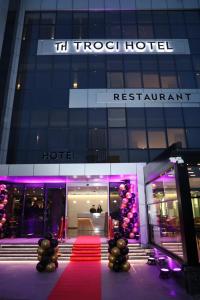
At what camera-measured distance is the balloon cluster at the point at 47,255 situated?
31.2 ft

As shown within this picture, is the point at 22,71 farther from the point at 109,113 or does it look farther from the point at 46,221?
the point at 46,221

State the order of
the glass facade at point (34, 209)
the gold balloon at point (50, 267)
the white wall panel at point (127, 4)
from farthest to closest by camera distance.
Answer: the white wall panel at point (127, 4), the glass facade at point (34, 209), the gold balloon at point (50, 267)

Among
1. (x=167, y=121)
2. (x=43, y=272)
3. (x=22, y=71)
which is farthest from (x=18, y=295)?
(x=22, y=71)

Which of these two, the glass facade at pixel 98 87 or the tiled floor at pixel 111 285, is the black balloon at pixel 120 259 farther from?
the glass facade at pixel 98 87

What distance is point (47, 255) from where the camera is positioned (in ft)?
31.8

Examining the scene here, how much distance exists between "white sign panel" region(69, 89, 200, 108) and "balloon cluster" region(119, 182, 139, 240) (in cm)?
557

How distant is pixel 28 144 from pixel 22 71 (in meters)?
5.71

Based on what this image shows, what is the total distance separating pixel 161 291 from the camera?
23.7 ft

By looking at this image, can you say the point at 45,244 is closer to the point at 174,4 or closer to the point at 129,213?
the point at 129,213

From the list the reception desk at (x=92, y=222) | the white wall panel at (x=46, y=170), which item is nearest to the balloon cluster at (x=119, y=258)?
the white wall panel at (x=46, y=170)

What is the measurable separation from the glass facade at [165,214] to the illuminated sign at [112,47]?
1051cm

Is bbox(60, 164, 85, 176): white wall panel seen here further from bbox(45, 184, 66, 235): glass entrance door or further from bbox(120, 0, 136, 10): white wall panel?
bbox(120, 0, 136, 10): white wall panel

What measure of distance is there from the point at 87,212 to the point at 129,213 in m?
4.15

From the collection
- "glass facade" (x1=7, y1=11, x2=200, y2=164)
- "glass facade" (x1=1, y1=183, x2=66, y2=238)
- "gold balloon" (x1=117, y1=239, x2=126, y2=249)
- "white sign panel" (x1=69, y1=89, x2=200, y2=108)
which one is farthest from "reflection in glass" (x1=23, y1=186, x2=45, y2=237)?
"gold balloon" (x1=117, y1=239, x2=126, y2=249)
